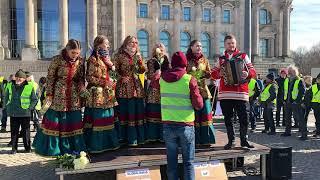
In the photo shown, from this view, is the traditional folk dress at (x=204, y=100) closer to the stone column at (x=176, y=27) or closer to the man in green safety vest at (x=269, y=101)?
the man in green safety vest at (x=269, y=101)

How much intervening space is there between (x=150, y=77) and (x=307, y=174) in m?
3.76

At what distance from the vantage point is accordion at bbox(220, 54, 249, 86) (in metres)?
7.44

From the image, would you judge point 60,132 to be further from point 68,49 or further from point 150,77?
point 150,77

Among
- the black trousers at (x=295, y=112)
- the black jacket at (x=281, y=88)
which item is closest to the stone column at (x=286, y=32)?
the black jacket at (x=281, y=88)

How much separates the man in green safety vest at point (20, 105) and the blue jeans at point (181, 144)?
5.49 metres

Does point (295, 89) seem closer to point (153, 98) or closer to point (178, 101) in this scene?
point (153, 98)

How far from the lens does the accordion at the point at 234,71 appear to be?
7.44 metres

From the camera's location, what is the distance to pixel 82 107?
7.66 m

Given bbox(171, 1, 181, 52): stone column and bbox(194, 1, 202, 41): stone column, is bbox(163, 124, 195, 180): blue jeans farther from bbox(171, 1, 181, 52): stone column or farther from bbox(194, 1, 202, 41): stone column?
bbox(194, 1, 202, 41): stone column

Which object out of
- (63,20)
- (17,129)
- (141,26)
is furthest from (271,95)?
(141,26)

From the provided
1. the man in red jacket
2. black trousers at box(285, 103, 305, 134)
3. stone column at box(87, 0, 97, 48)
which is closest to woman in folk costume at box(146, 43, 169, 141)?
the man in red jacket

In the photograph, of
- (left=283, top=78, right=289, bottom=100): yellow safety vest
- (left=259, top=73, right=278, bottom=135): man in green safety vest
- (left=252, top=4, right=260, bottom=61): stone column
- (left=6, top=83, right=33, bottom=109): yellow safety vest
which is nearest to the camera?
(left=6, top=83, right=33, bottom=109): yellow safety vest

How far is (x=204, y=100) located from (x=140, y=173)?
A: 6.45 ft

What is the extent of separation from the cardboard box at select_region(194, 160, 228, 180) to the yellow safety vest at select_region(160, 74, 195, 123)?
137cm
